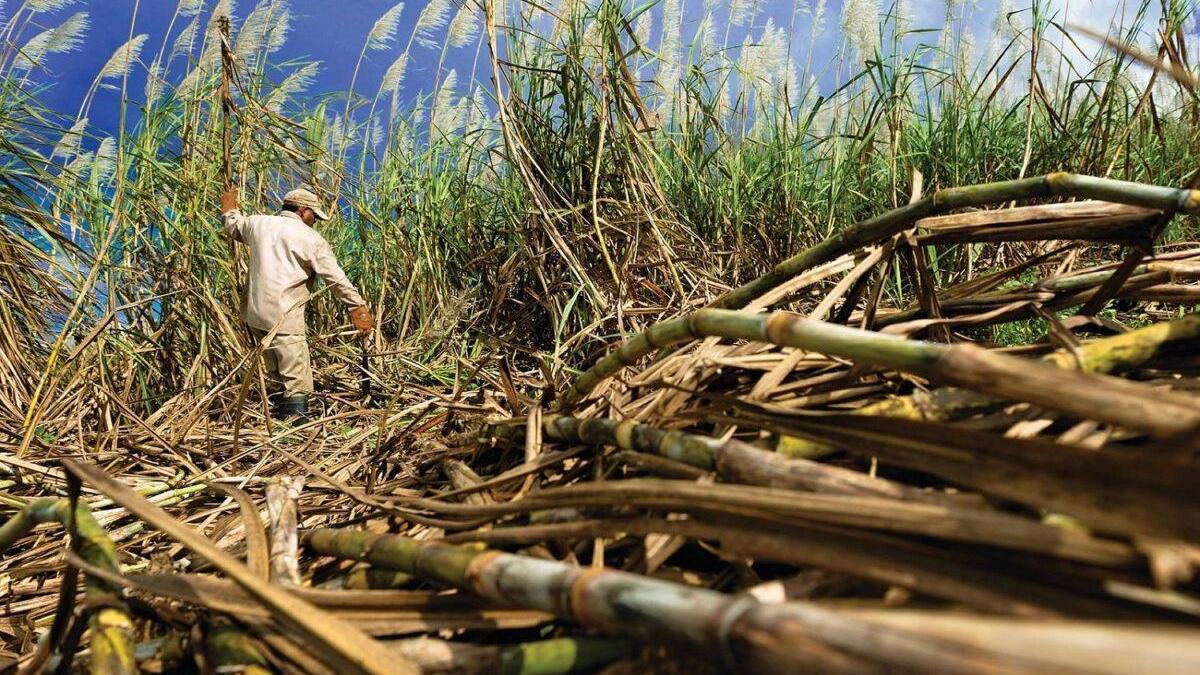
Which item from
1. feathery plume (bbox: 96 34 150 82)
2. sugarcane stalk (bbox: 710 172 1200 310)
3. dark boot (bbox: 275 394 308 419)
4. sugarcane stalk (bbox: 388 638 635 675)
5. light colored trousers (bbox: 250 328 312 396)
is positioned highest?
feathery plume (bbox: 96 34 150 82)

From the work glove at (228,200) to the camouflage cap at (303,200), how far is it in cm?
63

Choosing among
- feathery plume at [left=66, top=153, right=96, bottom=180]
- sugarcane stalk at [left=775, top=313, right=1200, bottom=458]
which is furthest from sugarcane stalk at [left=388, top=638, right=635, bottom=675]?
feathery plume at [left=66, top=153, right=96, bottom=180]

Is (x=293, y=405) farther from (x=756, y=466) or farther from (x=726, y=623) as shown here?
(x=726, y=623)

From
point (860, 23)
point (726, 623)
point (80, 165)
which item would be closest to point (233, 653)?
point (726, 623)

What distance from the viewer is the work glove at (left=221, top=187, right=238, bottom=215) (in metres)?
3.71

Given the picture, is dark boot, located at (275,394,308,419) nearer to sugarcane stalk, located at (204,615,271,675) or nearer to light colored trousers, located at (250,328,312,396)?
light colored trousers, located at (250,328,312,396)

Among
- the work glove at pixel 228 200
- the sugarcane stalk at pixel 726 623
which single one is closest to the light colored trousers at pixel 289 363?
the work glove at pixel 228 200

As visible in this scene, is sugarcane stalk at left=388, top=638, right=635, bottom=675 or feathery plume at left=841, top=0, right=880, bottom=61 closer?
sugarcane stalk at left=388, top=638, right=635, bottom=675

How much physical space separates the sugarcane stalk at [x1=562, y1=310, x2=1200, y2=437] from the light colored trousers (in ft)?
12.8

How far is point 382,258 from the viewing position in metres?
4.25

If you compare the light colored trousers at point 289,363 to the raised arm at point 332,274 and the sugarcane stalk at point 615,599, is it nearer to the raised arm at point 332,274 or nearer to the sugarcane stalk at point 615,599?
the raised arm at point 332,274

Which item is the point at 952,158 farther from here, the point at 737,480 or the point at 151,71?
the point at 151,71

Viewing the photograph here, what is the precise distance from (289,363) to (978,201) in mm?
3931

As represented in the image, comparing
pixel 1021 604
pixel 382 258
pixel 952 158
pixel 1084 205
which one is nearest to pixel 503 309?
pixel 382 258
